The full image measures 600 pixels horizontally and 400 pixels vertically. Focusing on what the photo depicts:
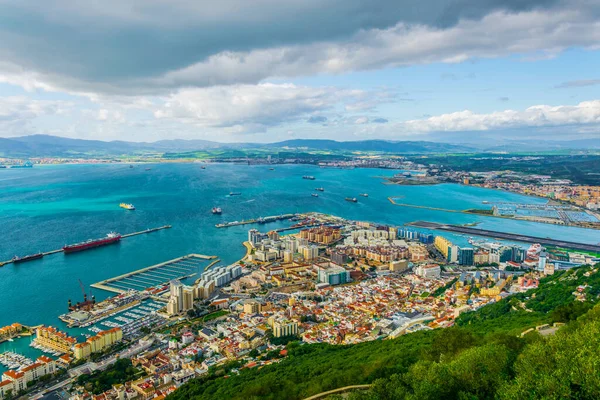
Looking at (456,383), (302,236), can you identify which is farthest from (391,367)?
(302,236)

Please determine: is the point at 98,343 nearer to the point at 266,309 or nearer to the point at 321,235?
the point at 266,309

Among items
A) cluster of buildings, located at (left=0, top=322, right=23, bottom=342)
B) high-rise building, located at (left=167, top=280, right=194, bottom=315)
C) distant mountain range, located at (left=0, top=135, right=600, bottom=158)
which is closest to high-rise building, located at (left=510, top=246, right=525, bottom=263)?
high-rise building, located at (left=167, top=280, right=194, bottom=315)

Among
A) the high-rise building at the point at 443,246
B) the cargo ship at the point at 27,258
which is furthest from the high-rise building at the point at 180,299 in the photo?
the high-rise building at the point at 443,246

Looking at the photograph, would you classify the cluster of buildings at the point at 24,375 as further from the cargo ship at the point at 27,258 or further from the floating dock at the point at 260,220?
the floating dock at the point at 260,220

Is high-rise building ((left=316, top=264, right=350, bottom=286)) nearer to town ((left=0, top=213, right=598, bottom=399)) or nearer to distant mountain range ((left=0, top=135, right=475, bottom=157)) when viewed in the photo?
town ((left=0, top=213, right=598, bottom=399))

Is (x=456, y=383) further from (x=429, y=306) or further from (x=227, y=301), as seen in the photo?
(x=227, y=301)

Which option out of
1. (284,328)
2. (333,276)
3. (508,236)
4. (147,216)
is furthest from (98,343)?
(508,236)

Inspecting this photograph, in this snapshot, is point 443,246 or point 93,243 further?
point 93,243
